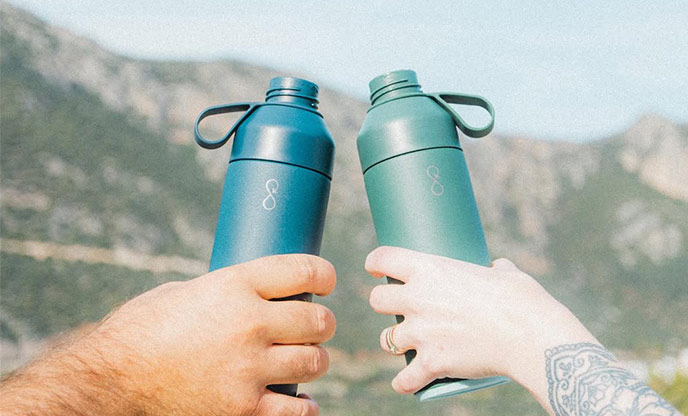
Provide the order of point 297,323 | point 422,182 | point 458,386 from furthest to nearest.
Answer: point 422,182, point 458,386, point 297,323

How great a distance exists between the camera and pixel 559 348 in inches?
75.2

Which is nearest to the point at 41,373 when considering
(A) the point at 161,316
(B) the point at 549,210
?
(A) the point at 161,316

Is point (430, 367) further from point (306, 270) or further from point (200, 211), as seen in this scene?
point (200, 211)

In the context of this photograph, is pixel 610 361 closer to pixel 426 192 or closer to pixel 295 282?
pixel 426 192

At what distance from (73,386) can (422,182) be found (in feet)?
4.70

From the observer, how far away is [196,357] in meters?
1.97

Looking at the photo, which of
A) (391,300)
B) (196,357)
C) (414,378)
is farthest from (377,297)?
(196,357)

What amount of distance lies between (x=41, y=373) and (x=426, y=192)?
1510 mm

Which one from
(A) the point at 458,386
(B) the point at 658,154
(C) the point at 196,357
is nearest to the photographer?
(C) the point at 196,357

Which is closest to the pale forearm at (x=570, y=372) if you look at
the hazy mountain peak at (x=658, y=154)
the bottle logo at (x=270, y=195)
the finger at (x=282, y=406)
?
the finger at (x=282, y=406)

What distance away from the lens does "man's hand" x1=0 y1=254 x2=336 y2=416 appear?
6.45 ft

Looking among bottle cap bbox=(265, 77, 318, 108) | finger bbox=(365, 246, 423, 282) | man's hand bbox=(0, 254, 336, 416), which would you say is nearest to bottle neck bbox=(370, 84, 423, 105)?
bottle cap bbox=(265, 77, 318, 108)

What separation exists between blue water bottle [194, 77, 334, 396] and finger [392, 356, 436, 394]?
0.42 meters

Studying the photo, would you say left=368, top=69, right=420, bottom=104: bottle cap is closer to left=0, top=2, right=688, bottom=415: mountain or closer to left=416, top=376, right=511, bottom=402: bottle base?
left=416, top=376, right=511, bottom=402: bottle base
